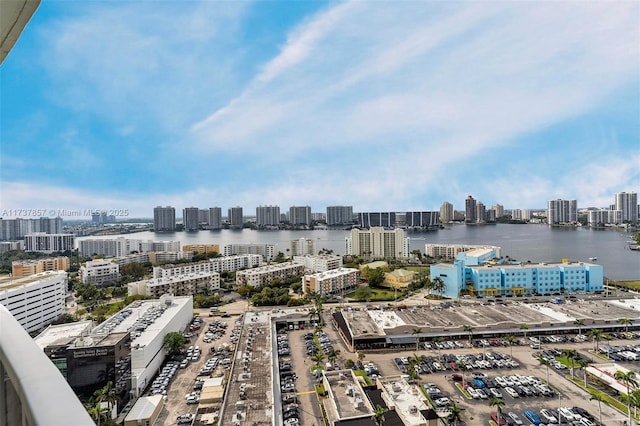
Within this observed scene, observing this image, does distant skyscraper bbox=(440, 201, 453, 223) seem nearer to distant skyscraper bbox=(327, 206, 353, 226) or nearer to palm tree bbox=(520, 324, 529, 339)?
distant skyscraper bbox=(327, 206, 353, 226)

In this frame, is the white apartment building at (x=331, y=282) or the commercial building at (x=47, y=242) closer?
the white apartment building at (x=331, y=282)

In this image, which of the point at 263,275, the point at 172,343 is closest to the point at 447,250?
the point at 263,275

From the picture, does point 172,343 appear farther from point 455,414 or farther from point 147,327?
point 455,414

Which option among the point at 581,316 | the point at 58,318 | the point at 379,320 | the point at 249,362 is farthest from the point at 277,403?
the point at 58,318

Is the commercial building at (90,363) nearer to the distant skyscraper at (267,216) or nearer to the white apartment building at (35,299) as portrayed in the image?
the white apartment building at (35,299)

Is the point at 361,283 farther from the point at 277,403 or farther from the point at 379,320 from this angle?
the point at 277,403

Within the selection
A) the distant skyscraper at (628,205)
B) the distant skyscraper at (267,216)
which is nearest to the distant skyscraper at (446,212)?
the distant skyscraper at (628,205)
